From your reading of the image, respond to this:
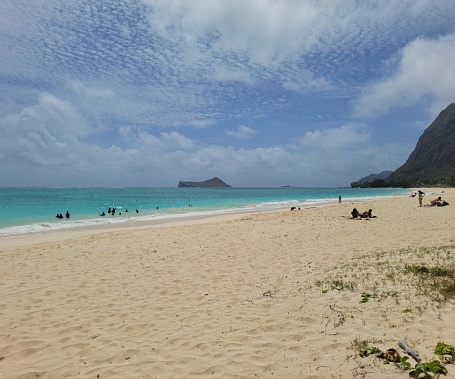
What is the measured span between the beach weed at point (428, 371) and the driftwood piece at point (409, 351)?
27cm

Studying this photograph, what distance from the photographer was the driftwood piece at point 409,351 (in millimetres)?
4234

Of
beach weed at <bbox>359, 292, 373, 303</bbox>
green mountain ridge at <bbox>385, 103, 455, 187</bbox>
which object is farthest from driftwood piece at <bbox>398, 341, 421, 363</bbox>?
green mountain ridge at <bbox>385, 103, 455, 187</bbox>

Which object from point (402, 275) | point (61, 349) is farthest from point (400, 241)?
point (61, 349)

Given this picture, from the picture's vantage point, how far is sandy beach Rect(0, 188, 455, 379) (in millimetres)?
4793

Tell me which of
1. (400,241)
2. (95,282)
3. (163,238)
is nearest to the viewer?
(95,282)

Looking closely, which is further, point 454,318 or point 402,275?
point 402,275

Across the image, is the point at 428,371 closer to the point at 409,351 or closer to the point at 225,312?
the point at 409,351

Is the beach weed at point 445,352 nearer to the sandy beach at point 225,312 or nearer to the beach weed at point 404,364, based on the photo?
the sandy beach at point 225,312

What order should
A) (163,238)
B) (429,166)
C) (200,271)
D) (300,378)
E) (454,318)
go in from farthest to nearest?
(429,166), (163,238), (200,271), (454,318), (300,378)

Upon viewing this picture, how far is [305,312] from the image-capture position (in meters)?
6.28

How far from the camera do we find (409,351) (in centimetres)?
439

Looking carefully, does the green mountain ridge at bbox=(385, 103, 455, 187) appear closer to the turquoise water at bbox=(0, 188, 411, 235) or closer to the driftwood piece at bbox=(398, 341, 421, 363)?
the turquoise water at bbox=(0, 188, 411, 235)

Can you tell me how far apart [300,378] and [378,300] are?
3.21 meters

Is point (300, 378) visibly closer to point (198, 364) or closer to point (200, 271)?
point (198, 364)
